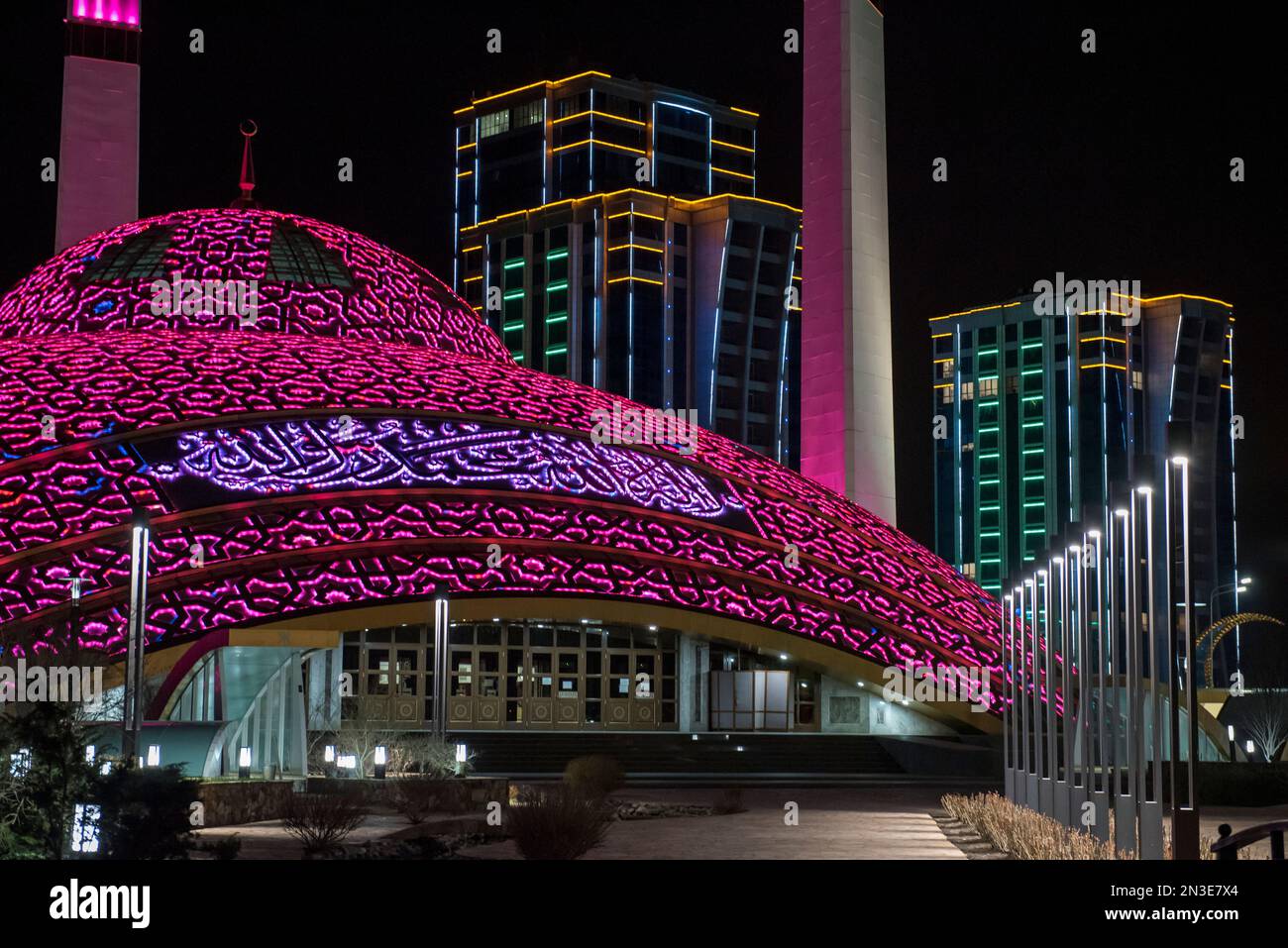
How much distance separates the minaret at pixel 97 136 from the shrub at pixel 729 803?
38485mm

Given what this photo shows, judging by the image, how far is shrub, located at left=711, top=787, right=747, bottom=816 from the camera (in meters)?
→ 31.7

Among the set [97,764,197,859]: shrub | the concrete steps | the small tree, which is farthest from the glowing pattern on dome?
[97,764,197,859]: shrub

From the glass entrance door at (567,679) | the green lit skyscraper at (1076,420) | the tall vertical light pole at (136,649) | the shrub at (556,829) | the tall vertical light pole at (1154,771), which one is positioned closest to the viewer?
the tall vertical light pole at (1154,771)

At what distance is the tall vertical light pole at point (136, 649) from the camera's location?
79.4 ft

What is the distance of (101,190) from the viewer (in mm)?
63750

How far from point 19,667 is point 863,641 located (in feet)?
70.0

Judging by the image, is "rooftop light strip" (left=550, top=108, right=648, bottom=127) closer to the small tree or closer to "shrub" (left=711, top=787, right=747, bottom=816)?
the small tree

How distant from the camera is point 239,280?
52.2 metres

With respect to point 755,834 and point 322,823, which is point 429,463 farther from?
point 322,823

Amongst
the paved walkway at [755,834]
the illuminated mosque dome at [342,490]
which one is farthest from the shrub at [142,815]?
the illuminated mosque dome at [342,490]

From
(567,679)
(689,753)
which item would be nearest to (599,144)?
(567,679)

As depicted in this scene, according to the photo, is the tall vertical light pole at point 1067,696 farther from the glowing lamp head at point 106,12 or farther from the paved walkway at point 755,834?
the glowing lamp head at point 106,12
